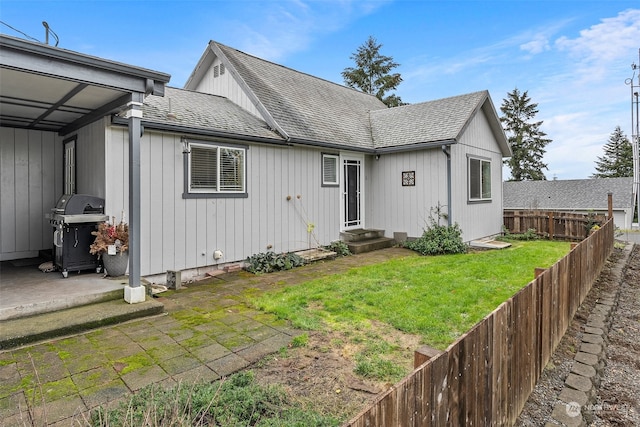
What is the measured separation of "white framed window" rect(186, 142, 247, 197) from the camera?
21.9ft

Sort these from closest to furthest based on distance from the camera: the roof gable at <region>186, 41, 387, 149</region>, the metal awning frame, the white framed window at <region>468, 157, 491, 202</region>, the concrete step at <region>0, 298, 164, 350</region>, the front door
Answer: the concrete step at <region>0, 298, 164, 350</region>
the metal awning frame
the roof gable at <region>186, 41, 387, 149</region>
the front door
the white framed window at <region>468, 157, 491, 202</region>

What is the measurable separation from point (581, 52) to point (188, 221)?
48.6ft

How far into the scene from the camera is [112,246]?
5.24m

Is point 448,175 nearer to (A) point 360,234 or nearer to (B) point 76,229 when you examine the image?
(A) point 360,234

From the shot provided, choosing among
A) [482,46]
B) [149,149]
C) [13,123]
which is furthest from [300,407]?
[482,46]

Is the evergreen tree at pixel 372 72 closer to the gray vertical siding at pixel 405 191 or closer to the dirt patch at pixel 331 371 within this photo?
the gray vertical siding at pixel 405 191

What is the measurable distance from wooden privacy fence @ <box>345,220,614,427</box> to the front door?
6573mm

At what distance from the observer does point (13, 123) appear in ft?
20.9

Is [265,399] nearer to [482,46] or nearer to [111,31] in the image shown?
[111,31]

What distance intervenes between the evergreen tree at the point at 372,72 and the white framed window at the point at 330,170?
22.8 metres

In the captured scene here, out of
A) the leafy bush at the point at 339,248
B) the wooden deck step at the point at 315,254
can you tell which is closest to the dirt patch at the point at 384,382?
the wooden deck step at the point at 315,254

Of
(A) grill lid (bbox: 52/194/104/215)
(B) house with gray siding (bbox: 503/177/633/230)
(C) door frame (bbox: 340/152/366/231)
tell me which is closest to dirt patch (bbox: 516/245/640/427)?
(C) door frame (bbox: 340/152/366/231)

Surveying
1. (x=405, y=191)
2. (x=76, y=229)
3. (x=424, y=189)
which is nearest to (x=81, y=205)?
(x=76, y=229)

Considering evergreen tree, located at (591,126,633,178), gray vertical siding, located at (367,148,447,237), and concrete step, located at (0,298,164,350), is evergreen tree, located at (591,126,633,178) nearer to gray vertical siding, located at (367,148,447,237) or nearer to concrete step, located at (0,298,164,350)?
gray vertical siding, located at (367,148,447,237)
